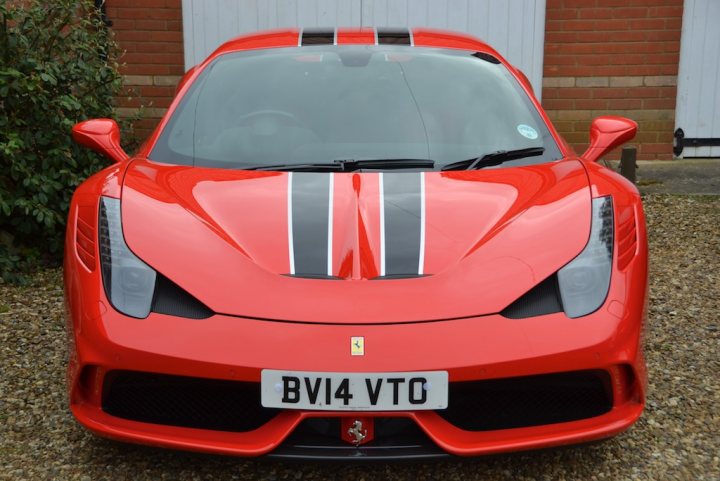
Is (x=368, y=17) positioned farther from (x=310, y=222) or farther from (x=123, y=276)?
(x=123, y=276)

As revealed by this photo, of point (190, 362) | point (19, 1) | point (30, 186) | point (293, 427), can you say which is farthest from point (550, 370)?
point (19, 1)

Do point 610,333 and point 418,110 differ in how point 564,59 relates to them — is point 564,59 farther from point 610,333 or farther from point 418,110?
point 610,333

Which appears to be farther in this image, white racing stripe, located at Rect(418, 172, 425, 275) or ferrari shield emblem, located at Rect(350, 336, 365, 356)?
white racing stripe, located at Rect(418, 172, 425, 275)

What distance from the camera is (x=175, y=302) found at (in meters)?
2.02

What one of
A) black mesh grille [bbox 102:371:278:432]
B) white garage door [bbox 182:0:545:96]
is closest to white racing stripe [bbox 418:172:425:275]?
black mesh grille [bbox 102:371:278:432]

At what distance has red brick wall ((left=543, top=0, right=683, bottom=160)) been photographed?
22.7ft

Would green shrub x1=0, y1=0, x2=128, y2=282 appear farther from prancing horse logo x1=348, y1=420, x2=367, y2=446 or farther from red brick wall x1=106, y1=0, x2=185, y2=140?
prancing horse logo x1=348, y1=420, x2=367, y2=446

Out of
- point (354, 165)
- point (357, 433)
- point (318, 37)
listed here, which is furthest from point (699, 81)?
point (357, 433)

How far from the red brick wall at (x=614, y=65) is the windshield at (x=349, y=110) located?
4.01 metres

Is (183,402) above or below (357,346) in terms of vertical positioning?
below

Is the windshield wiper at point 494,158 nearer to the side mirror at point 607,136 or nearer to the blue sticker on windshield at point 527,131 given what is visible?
the blue sticker on windshield at point 527,131

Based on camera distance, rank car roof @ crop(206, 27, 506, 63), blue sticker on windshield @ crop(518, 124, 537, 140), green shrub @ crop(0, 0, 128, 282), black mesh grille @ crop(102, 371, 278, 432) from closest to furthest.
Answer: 1. black mesh grille @ crop(102, 371, 278, 432)
2. blue sticker on windshield @ crop(518, 124, 537, 140)
3. car roof @ crop(206, 27, 506, 63)
4. green shrub @ crop(0, 0, 128, 282)

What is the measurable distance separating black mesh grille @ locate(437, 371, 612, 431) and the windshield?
92 centimetres

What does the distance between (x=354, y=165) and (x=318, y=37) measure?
1049 mm
